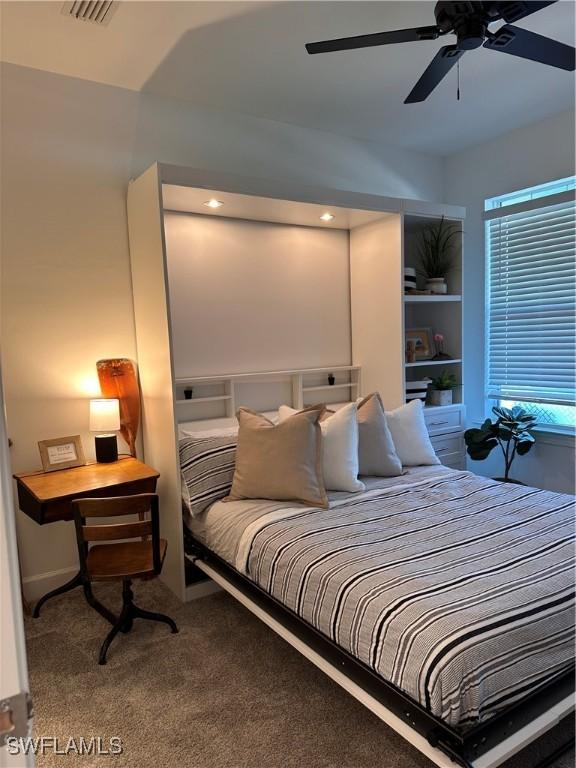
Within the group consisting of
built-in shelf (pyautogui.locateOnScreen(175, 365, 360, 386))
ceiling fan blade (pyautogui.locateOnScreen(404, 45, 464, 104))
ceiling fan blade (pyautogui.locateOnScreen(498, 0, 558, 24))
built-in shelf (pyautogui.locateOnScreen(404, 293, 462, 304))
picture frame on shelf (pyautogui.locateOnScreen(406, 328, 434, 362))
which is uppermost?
ceiling fan blade (pyautogui.locateOnScreen(404, 45, 464, 104))

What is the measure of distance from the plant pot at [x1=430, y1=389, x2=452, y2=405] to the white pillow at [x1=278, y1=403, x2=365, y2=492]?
129cm

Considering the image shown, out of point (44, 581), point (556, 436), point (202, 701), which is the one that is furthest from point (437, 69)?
point (44, 581)

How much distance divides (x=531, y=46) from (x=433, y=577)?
2.01 m

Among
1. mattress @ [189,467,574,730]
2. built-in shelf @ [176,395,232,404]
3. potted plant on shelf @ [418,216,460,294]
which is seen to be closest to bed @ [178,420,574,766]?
mattress @ [189,467,574,730]

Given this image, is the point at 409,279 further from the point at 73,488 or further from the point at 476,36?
the point at 73,488

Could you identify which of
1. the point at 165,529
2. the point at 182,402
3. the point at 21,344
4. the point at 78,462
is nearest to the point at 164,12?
the point at 21,344

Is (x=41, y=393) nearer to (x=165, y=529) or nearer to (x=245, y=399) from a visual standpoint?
(x=165, y=529)

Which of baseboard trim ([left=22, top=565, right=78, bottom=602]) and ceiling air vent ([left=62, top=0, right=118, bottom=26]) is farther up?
ceiling air vent ([left=62, top=0, right=118, bottom=26])

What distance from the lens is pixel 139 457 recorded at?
3270 mm

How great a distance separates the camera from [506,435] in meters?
3.69

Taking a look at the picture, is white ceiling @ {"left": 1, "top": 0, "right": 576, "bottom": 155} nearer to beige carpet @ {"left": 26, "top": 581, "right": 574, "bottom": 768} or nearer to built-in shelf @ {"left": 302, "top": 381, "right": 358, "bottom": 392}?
built-in shelf @ {"left": 302, "top": 381, "right": 358, "bottom": 392}

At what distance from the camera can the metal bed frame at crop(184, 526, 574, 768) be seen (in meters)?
1.43

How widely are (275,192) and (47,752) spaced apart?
9.38ft

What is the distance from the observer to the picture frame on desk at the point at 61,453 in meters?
2.86
